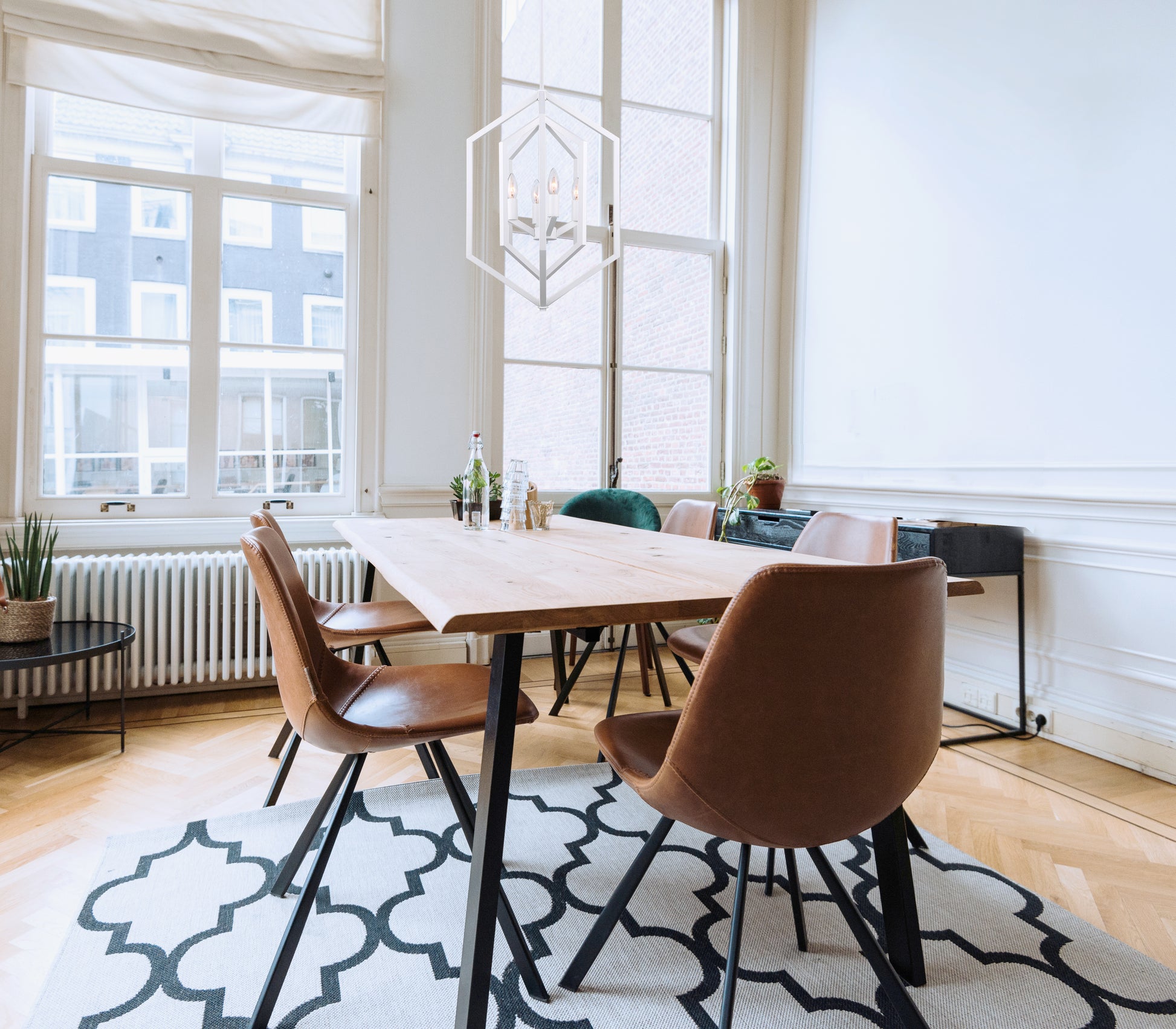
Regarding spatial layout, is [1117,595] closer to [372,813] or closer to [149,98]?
[372,813]

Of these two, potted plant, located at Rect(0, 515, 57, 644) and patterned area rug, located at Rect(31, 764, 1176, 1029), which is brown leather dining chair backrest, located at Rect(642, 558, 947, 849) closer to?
patterned area rug, located at Rect(31, 764, 1176, 1029)

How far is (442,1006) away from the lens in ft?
4.53

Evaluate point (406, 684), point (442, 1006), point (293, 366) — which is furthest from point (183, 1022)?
point (293, 366)

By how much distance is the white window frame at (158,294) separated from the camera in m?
3.36

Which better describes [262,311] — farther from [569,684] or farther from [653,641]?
[653,641]

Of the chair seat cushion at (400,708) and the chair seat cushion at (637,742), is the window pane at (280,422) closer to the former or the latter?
the chair seat cushion at (400,708)

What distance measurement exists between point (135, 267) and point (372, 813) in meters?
2.62

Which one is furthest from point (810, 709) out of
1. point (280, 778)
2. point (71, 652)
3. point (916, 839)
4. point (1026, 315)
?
point (1026, 315)

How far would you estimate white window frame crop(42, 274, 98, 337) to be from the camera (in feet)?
10.7

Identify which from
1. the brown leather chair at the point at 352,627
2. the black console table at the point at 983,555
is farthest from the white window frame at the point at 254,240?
the black console table at the point at 983,555

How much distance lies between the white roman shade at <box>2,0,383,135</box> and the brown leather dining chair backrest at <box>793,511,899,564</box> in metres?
2.74

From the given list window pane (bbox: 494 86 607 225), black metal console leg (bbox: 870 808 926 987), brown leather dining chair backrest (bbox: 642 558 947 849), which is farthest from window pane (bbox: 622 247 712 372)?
brown leather dining chair backrest (bbox: 642 558 947 849)

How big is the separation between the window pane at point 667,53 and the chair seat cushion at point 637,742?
3.87 metres

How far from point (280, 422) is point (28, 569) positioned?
3.94 ft
